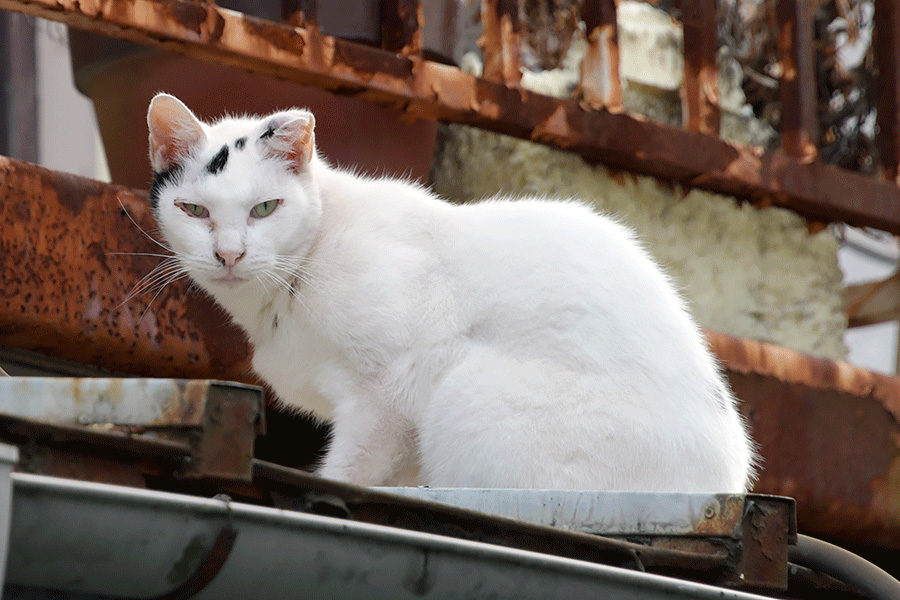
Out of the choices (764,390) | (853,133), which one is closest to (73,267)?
(764,390)

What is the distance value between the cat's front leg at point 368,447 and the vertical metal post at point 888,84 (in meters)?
A: 2.65

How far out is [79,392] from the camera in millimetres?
1138

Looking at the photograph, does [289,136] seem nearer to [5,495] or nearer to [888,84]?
[5,495]

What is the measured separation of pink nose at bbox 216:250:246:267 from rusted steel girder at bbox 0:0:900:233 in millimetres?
705

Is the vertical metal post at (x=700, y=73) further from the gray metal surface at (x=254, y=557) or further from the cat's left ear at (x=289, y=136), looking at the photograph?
the gray metal surface at (x=254, y=557)

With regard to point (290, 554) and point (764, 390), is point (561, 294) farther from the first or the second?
point (764, 390)

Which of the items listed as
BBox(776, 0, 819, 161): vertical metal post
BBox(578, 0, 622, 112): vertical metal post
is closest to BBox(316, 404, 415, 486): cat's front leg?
BBox(578, 0, 622, 112): vertical metal post

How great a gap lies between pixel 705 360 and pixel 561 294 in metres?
0.32

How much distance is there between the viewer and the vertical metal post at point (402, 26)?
2.96 meters

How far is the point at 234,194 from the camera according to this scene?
2107 mm

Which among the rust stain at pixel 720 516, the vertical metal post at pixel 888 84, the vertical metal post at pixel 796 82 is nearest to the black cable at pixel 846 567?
the rust stain at pixel 720 516

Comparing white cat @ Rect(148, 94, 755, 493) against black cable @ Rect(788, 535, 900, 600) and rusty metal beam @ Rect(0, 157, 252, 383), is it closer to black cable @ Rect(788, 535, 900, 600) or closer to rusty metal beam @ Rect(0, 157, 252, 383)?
rusty metal beam @ Rect(0, 157, 252, 383)

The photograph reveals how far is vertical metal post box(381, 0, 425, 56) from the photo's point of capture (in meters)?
2.96

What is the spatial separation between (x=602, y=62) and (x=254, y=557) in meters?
2.64
